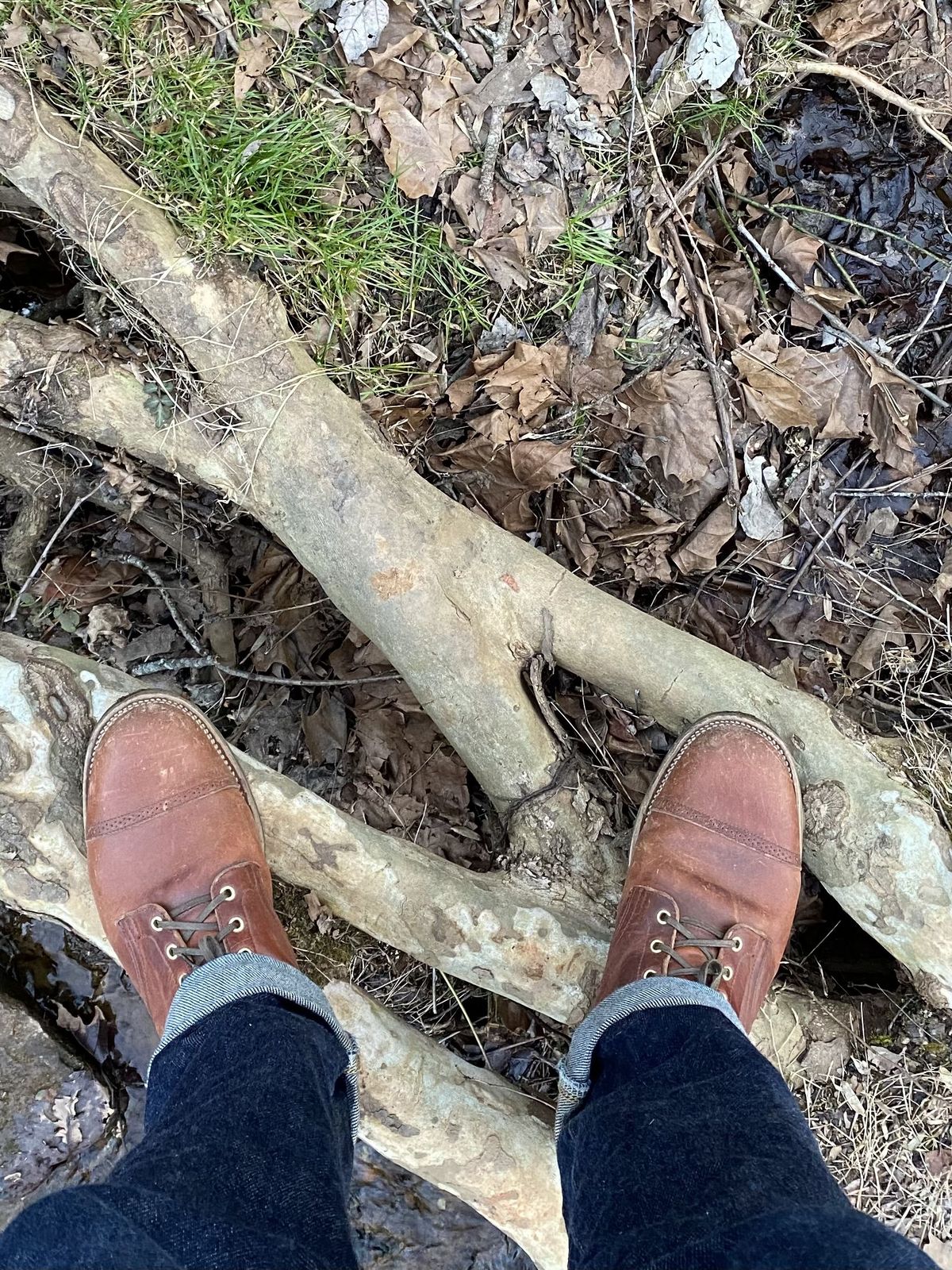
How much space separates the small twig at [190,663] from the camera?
245 centimetres

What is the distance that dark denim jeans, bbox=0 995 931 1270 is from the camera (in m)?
1.25

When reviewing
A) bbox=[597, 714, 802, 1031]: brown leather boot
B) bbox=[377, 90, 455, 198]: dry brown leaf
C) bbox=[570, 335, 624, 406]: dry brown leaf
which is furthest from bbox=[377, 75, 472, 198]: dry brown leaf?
bbox=[597, 714, 802, 1031]: brown leather boot

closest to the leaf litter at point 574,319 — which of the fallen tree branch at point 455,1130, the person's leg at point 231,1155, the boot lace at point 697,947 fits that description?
the fallen tree branch at point 455,1130

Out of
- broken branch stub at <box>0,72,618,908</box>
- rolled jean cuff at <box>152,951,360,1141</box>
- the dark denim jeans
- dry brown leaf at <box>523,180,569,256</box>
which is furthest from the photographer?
dry brown leaf at <box>523,180,569,256</box>

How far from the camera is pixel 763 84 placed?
7.37 feet

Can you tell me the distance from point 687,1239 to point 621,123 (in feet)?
7.98

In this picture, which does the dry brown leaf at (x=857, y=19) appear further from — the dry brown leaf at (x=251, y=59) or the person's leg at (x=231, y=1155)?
the person's leg at (x=231, y=1155)

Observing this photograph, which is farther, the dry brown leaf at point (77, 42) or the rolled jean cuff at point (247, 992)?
the dry brown leaf at point (77, 42)

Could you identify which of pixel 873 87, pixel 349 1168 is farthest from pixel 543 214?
pixel 349 1168

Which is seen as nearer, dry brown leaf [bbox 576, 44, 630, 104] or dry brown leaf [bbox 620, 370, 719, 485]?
dry brown leaf [bbox 576, 44, 630, 104]

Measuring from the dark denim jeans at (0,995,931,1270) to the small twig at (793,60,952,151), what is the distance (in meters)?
2.34

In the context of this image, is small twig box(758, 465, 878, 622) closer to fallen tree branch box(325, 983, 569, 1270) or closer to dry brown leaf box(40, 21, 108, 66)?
fallen tree branch box(325, 983, 569, 1270)

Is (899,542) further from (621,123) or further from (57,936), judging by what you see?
(57,936)

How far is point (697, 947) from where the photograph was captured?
2.08 m
